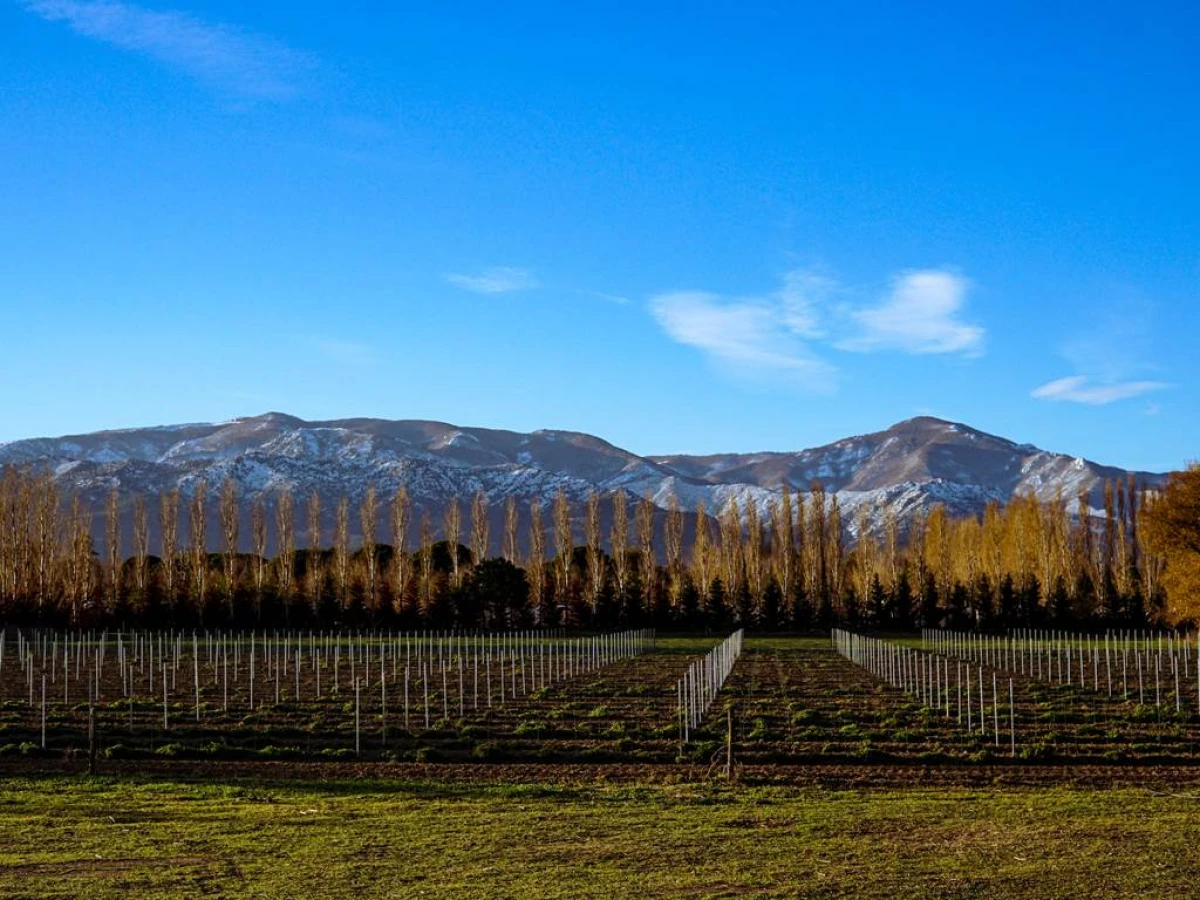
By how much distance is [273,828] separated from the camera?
13.4 metres

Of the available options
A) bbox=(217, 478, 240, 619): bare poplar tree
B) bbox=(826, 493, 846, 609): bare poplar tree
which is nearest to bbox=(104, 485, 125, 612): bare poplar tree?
bbox=(217, 478, 240, 619): bare poplar tree

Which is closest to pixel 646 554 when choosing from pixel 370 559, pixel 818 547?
pixel 818 547

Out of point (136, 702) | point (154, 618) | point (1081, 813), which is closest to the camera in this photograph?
point (1081, 813)

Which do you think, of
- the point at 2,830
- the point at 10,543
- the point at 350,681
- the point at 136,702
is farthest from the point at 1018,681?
the point at 10,543

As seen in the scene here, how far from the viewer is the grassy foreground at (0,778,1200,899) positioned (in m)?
10.5

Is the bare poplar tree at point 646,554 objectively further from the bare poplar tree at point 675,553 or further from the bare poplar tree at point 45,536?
the bare poplar tree at point 45,536

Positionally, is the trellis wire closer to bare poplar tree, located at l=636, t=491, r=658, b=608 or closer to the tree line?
the tree line

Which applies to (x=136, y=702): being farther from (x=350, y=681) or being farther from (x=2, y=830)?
(x=2, y=830)

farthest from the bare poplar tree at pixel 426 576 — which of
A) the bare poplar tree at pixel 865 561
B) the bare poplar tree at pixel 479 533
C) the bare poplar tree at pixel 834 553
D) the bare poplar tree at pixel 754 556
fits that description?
the bare poplar tree at pixel 865 561

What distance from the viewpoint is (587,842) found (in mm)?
12578

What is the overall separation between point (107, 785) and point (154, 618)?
56.0 metres

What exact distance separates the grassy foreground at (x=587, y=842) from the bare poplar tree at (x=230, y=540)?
57014mm

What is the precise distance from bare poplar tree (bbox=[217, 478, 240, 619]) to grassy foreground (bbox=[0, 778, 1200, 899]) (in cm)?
5701

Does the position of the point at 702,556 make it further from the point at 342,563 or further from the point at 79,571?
the point at 79,571
